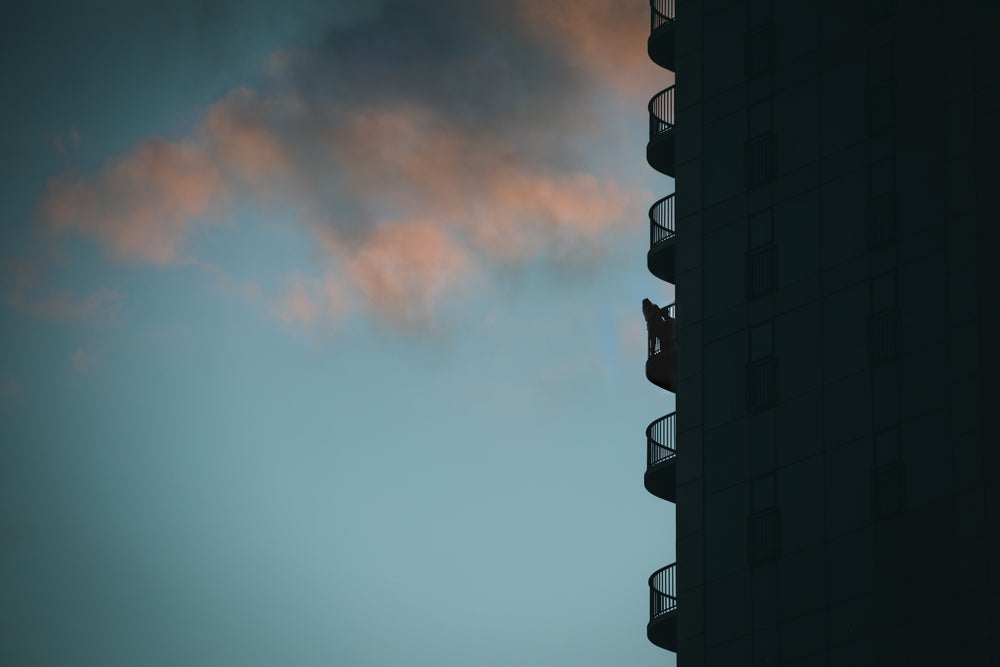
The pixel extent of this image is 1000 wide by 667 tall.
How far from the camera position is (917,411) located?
194 ft

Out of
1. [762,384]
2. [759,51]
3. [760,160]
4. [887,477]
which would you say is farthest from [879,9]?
[887,477]

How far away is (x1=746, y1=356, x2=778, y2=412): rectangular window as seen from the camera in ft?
209

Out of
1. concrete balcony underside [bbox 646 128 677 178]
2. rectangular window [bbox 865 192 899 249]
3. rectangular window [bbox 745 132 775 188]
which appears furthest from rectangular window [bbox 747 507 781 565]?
concrete balcony underside [bbox 646 128 677 178]

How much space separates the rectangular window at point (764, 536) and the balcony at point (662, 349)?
29.4ft

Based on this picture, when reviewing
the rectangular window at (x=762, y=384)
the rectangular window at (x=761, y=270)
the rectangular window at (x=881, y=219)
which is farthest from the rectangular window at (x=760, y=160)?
the rectangular window at (x=762, y=384)

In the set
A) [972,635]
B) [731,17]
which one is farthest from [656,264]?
[972,635]

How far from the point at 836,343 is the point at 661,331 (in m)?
10.5

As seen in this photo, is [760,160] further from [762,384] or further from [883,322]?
[883,322]

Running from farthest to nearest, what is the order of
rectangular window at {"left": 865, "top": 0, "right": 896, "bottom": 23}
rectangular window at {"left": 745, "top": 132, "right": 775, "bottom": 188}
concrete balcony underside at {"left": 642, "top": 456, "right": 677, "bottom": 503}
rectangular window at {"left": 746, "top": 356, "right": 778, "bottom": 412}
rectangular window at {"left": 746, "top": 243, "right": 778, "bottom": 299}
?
1. concrete balcony underside at {"left": 642, "top": 456, "right": 677, "bottom": 503}
2. rectangular window at {"left": 745, "top": 132, "right": 775, "bottom": 188}
3. rectangular window at {"left": 746, "top": 243, "right": 778, "bottom": 299}
4. rectangular window at {"left": 865, "top": 0, "right": 896, "bottom": 23}
5. rectangular window at {"left": 746, "top": 356, "right": 778, "bottom": 412}

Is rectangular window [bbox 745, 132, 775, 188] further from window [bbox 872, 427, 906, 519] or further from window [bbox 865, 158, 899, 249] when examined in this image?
window [bbox 872, 427, 906, 519]

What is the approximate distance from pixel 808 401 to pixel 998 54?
1253 cm

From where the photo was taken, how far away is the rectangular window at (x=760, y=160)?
66.7m

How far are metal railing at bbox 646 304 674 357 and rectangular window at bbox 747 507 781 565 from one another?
10138 millimetres

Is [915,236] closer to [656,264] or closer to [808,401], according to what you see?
[808,401]
